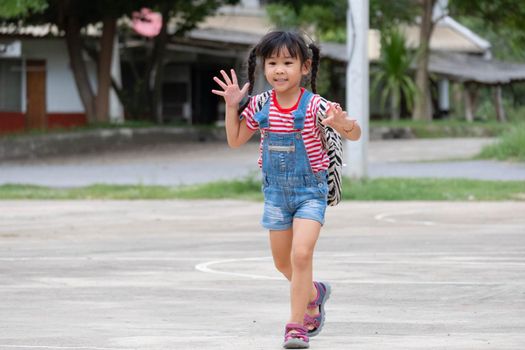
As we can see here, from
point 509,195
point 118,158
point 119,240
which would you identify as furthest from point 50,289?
point 118,158

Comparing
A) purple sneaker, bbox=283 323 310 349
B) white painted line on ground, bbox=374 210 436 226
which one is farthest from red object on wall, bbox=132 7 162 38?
purple sneaker, bbox=283 323 310 349

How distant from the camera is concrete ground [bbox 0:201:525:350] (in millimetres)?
8586

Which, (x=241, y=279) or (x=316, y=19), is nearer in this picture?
(x=241, y=279)

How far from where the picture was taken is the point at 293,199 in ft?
27.6

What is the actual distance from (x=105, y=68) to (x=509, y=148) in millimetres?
12928

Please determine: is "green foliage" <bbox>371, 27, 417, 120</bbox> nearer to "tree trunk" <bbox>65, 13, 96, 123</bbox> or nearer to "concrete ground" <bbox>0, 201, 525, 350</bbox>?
"tree trunk" <bbox>65, 13, 96, 123</bbox>

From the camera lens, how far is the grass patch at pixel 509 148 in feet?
100.0

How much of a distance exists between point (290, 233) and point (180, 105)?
141 ft

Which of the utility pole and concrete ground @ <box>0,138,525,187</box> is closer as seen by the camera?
the utility pole

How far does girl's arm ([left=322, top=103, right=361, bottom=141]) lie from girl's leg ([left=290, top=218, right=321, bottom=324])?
0.55 m

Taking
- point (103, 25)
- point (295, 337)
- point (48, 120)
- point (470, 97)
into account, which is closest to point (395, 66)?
point (48, 120)

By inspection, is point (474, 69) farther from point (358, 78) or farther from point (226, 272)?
point (226, 272)

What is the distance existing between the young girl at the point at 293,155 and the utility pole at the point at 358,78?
1521 cm

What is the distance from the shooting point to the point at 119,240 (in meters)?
16.5
